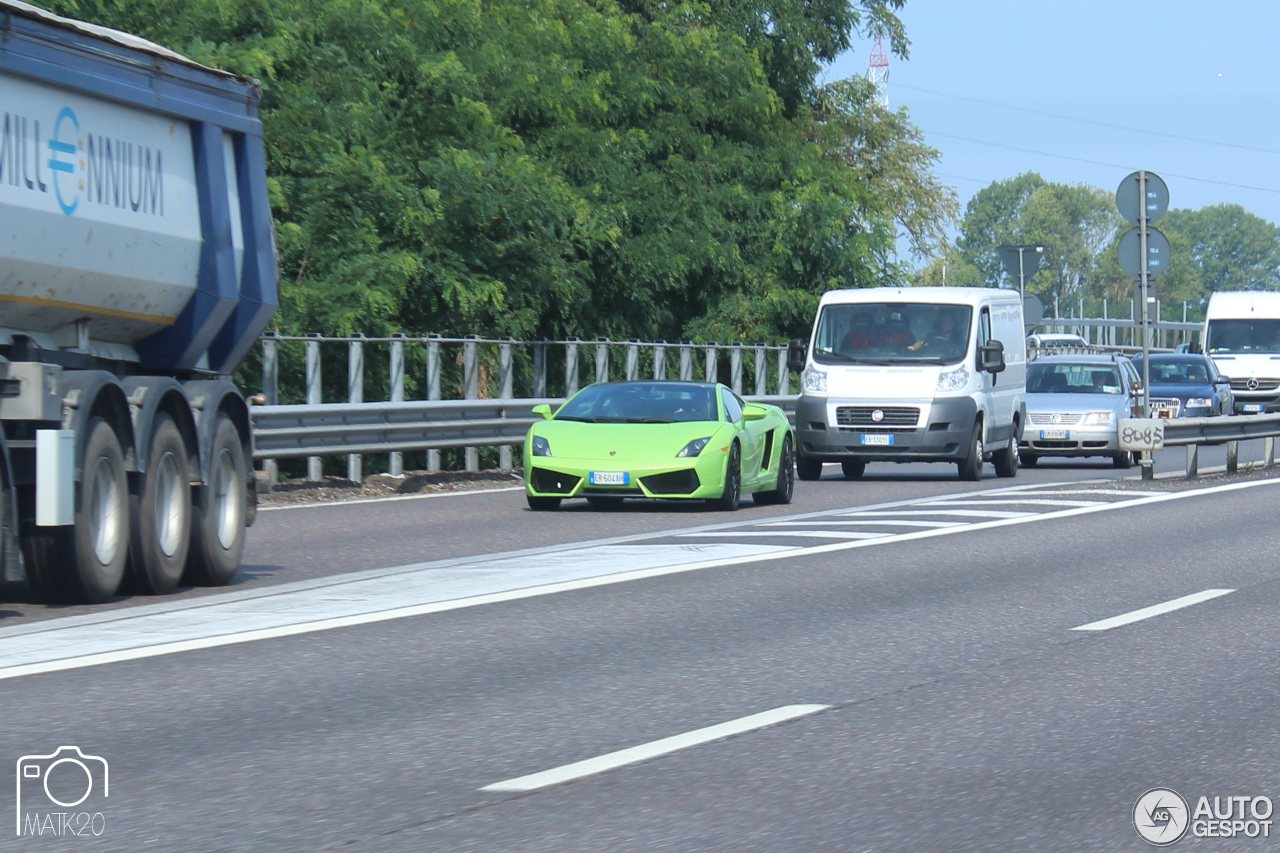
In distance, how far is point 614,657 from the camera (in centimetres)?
878

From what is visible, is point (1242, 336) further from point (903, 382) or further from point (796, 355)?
point (796, 355)

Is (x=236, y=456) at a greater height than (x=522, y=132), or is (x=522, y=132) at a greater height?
(x=522, y=132)

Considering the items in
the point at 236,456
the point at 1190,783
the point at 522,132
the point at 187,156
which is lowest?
the point at 1190,783

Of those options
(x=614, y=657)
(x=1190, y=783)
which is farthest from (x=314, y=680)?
(x=1190, y=783)

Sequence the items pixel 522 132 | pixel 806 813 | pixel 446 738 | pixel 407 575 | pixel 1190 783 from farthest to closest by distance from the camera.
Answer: pixel 522 132, pixel 407 575, pixel 446 738, pixel 1190 783, pixel 806 813

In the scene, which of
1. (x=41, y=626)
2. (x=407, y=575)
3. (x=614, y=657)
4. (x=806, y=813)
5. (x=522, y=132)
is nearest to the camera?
(x=806, y=813)

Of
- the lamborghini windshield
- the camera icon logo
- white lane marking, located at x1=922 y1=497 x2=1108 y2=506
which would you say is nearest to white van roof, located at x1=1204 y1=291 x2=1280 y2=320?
white lane marking, located at x1=922 y1=497 x2=1108 y2=506

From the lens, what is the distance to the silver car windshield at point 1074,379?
28.7 metres

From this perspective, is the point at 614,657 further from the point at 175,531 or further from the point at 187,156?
the point at 187,156

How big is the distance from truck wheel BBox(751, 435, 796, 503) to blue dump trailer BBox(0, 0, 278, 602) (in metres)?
7.62

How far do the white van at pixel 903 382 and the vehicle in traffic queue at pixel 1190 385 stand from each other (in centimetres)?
1256

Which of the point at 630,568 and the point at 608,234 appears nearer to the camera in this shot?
the point at 630,568

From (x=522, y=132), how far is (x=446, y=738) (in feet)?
96.1

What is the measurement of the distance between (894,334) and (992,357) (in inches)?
48.0
